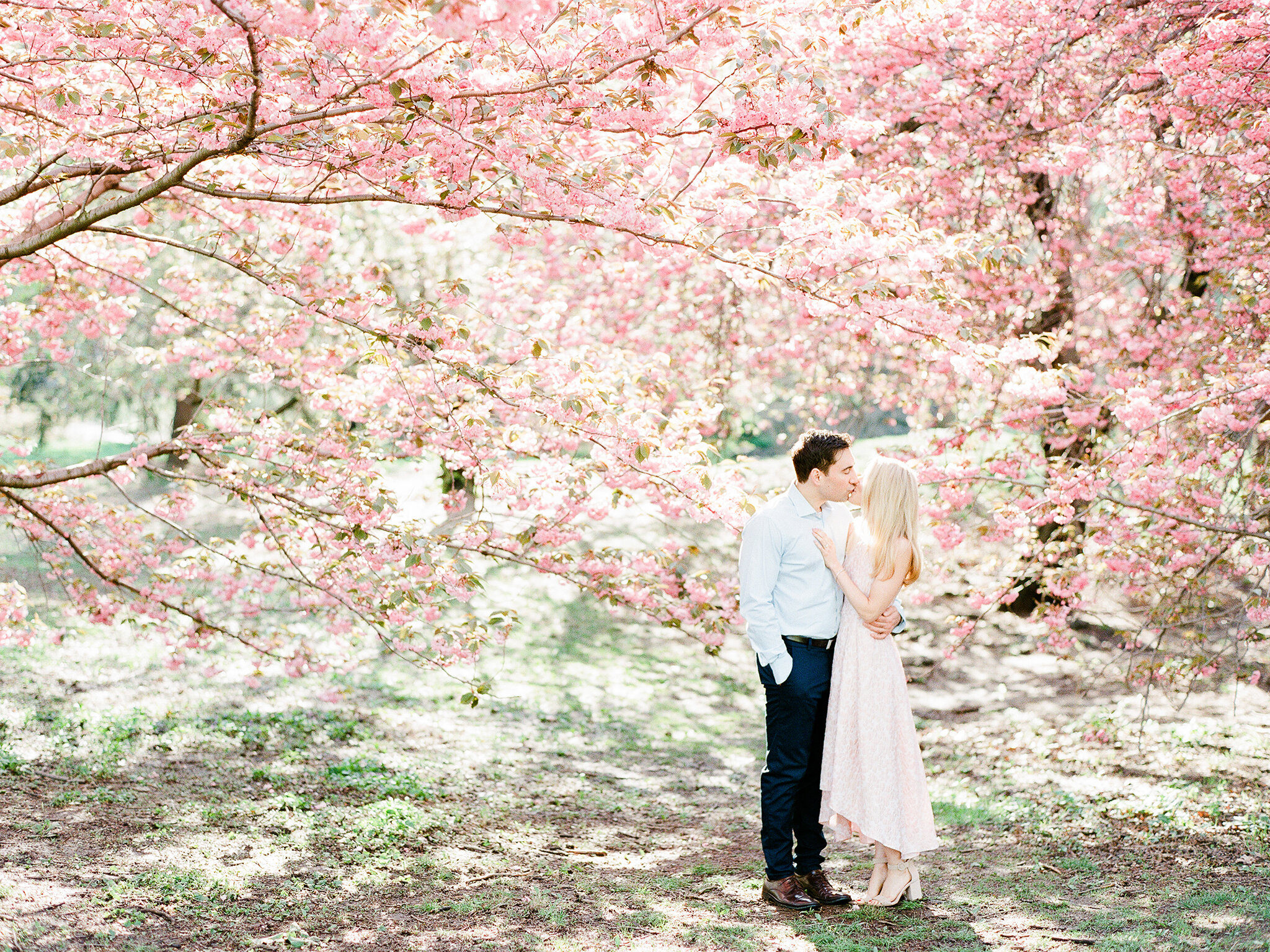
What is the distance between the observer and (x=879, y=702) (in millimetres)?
3664

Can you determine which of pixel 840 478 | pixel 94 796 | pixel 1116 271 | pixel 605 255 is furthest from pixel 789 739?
pixel 1116 271

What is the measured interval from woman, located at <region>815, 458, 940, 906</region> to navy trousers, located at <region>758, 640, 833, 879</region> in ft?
0.21

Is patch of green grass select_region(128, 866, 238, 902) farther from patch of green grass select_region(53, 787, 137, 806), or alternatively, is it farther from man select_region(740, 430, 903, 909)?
man select_region(740, 430, 903, 909)

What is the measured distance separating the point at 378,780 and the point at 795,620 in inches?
127

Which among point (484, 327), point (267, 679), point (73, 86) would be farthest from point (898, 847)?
point (267, 679)

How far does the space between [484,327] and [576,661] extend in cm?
350

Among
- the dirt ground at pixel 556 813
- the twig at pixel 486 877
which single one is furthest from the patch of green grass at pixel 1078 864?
the twig at pixel 486 877

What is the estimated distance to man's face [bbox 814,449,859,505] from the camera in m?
3.70

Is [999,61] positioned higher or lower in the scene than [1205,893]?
higher

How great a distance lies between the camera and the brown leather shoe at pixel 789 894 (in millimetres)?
3771

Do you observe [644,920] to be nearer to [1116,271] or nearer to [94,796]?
[94,796]

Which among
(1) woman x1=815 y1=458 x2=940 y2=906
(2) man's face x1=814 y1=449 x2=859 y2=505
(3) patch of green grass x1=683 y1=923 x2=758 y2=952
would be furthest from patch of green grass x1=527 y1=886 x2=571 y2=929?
(2) man's face x1=814 y1=449 x2=859 y2=505

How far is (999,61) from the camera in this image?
607cm

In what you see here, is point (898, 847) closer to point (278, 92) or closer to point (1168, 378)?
point (278, 92)
